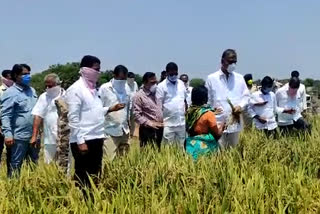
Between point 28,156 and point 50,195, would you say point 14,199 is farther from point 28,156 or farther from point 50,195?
point 28,156

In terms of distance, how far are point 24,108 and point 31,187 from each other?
1886mm

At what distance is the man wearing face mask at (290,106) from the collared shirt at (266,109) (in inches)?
5.6

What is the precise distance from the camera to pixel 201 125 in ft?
A: 16.4

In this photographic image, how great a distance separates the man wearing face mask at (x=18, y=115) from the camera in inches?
224

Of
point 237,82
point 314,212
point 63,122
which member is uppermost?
point 237,82

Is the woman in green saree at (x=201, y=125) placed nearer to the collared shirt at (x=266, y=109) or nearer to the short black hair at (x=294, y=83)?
the collared shirt at (x=266, y=109)

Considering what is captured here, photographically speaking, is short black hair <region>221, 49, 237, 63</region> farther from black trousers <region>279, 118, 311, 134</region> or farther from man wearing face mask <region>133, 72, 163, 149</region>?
black trousers <region>279, 118, 311, 134</region>

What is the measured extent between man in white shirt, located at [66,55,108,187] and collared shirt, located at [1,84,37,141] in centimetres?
125

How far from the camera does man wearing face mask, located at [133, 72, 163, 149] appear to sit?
6.66 m

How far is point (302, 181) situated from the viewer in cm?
421

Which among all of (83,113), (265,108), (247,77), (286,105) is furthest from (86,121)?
(247,77)

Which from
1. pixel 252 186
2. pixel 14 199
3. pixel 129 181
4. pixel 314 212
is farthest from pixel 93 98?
pixel 314 212

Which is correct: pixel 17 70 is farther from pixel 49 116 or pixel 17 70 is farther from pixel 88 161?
pixel 88 161

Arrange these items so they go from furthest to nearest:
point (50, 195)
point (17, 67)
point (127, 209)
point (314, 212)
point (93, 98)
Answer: point (17, 67)
point (93, 98)
point (50, 195)
point (314, 212)
point (127, 209)
